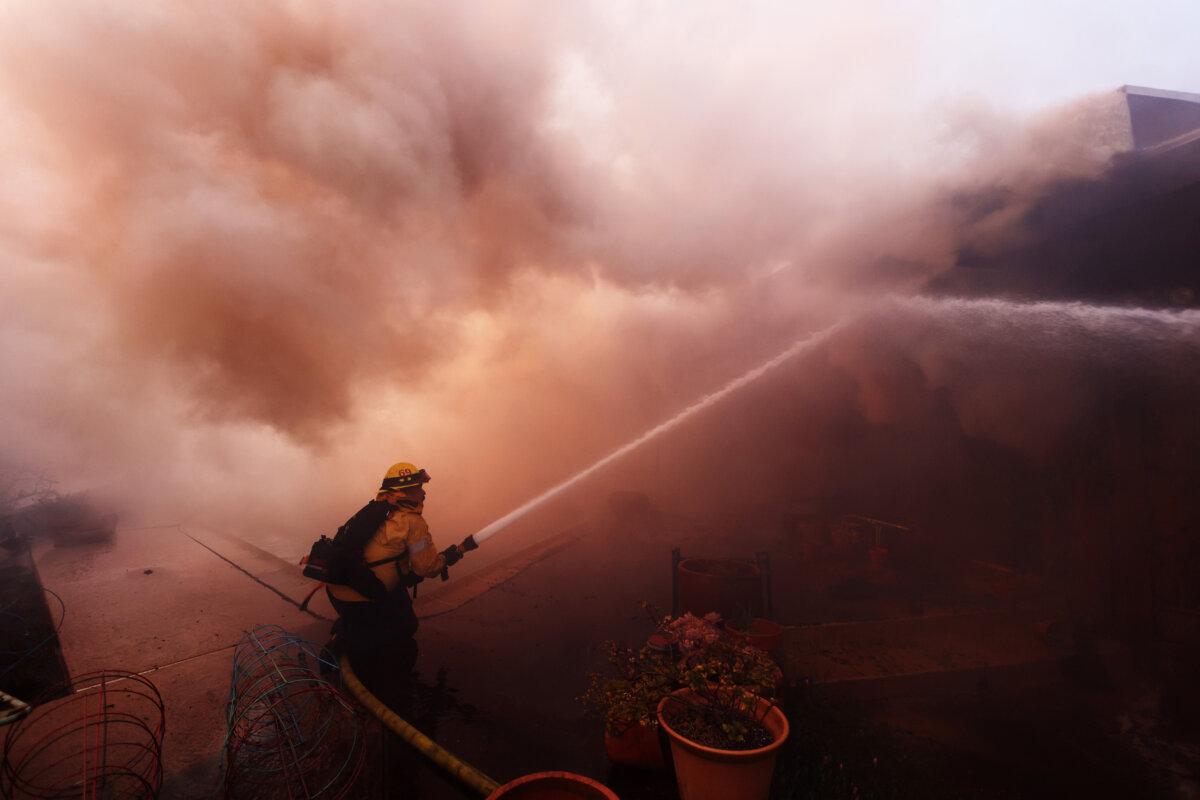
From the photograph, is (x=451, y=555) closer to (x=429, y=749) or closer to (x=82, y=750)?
(x=429, y=749)

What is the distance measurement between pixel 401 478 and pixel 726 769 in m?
3.54

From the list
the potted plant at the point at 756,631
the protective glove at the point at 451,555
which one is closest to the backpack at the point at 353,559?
the protective glove at the point at 451,555

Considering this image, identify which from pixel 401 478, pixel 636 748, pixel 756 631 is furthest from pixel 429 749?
pixel 756 631

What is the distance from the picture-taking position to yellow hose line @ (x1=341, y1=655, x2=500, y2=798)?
3.21 m

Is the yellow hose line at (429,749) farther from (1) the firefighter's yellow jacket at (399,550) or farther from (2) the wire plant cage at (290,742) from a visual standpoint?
(1) the firefighter's yellow jacket at (399,550)

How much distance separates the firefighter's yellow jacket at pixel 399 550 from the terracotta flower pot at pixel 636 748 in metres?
2.11

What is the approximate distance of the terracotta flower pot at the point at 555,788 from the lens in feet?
8.50

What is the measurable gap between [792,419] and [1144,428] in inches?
308

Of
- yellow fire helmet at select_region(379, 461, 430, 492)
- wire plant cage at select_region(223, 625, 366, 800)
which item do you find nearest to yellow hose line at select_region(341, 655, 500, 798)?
wire plant cage at select_region(223, 625, 366, 800)

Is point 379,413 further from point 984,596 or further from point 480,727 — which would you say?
point 984,596

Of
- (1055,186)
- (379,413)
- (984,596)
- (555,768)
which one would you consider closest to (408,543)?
(555,768)

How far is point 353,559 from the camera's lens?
450cm

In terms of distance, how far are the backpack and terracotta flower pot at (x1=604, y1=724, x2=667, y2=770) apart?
2454mm

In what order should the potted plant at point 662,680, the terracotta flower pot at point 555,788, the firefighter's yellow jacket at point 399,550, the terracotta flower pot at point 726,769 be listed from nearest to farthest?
the terracotta flower pot at point 555,788 < the terracotta flower pot at point 726,769 < the potted plant at point 662,680 < the firefighter's yellow jacket at point 399,550
